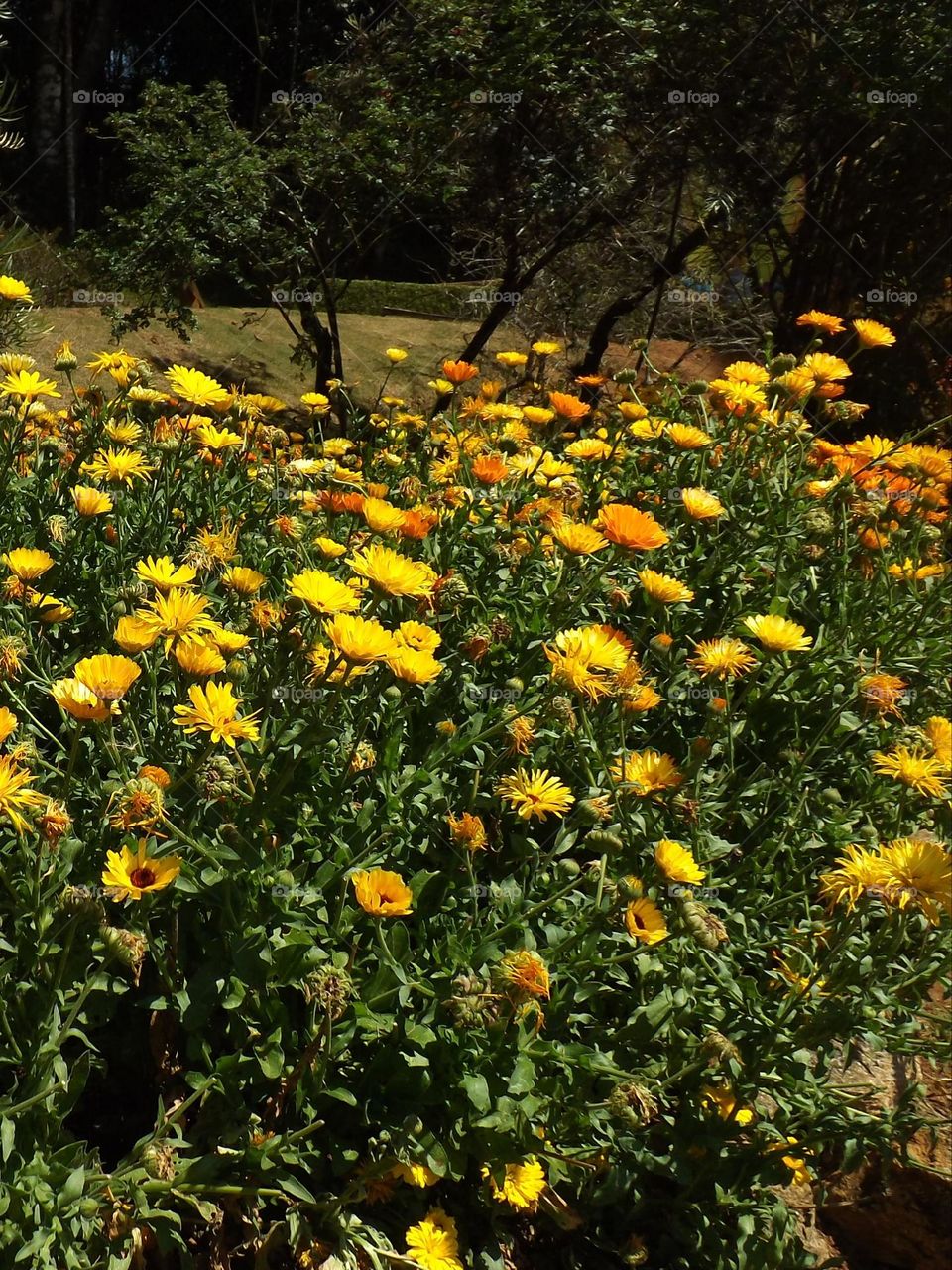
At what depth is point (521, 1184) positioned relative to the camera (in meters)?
1.75

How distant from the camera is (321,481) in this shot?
10.0 feet

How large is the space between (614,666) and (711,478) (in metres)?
1.29

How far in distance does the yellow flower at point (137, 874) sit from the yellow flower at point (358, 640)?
38 cm

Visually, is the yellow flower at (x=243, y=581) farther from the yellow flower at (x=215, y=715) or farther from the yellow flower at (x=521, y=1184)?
the yellow flower at (x=521, y=1184)

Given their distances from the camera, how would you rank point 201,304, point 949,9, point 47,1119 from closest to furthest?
1. point 47,1119
2. point 949,9
3. point 201,304

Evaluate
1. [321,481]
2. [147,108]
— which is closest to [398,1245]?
[321,481]

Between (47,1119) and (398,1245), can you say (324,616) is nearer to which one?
(47,1119)

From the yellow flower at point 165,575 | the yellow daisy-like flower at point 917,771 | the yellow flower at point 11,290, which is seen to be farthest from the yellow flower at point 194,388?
the yellow daisy-like flower at point 917,771

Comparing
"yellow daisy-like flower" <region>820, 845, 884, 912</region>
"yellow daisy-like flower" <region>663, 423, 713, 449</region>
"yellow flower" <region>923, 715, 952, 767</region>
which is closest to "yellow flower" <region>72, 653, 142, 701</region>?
"yellow daisy-like flower" <region>820, 845, 884, 912</region>

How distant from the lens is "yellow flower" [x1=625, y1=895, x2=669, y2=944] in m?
1.80

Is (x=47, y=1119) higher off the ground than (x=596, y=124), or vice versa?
(x=596, y=124)

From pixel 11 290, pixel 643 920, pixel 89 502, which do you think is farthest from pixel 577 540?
pixel 11 290

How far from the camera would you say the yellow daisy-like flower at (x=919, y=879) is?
168cm

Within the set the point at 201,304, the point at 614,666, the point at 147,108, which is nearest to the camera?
the point at 614,666
